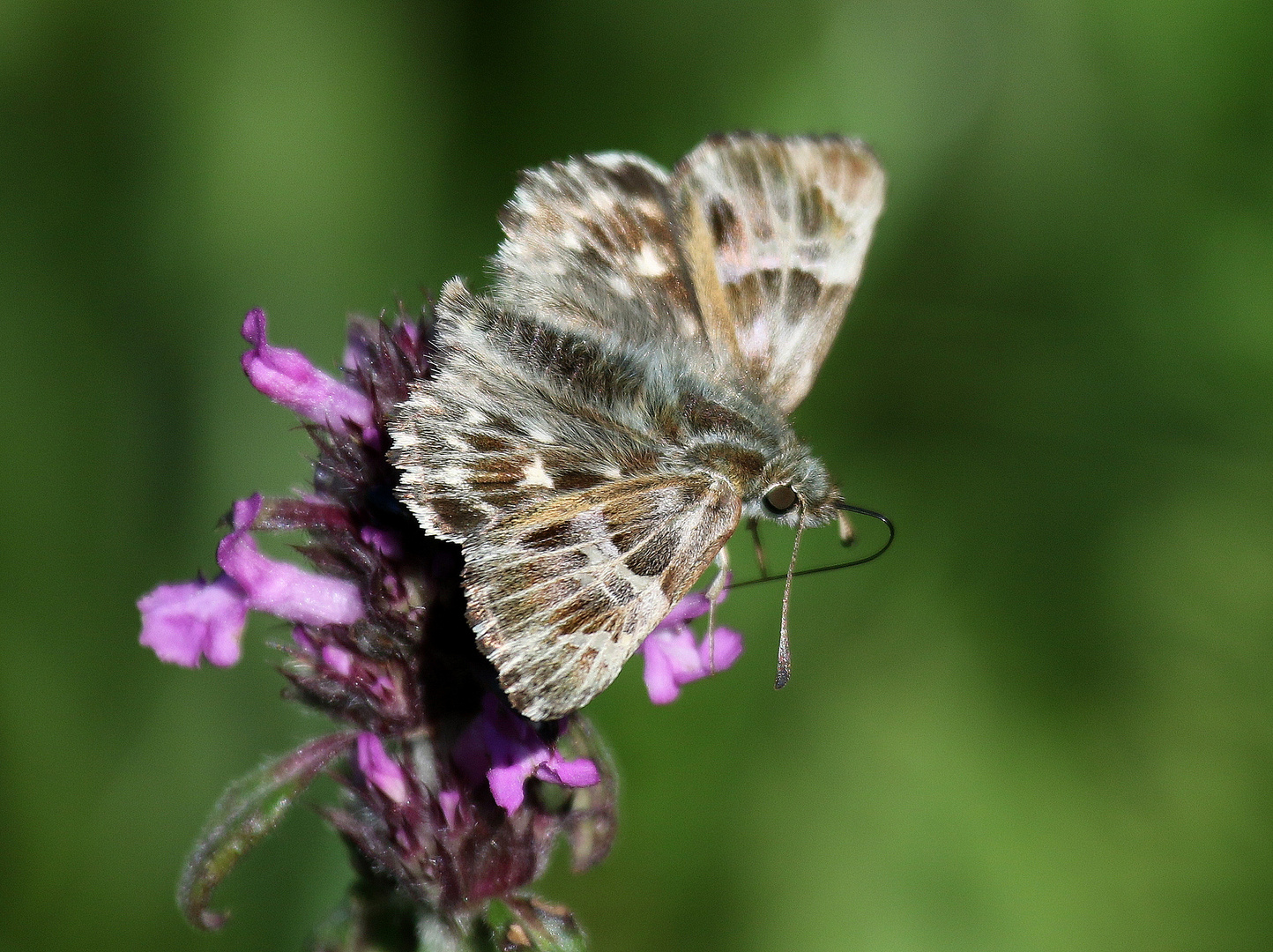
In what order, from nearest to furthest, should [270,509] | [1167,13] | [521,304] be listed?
[270,509] < [521,304] < [1167,13]

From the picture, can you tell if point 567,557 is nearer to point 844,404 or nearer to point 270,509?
point 270,509

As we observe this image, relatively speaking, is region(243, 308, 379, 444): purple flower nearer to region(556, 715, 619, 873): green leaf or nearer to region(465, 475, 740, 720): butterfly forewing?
region(465, 475, 740, 720): butterfly forewing

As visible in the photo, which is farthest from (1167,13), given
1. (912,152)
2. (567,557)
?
(567,557)

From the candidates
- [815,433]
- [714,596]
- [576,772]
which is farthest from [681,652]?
[815,433]

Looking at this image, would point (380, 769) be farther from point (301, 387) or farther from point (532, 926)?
point (301, 387)

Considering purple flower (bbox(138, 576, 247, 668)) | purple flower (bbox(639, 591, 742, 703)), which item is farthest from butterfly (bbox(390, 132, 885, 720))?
purple flower (bbox(138, 576, 247, 668))

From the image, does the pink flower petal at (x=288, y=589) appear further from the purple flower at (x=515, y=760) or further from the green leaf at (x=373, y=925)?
the green leaf at (x=373, y=925)
